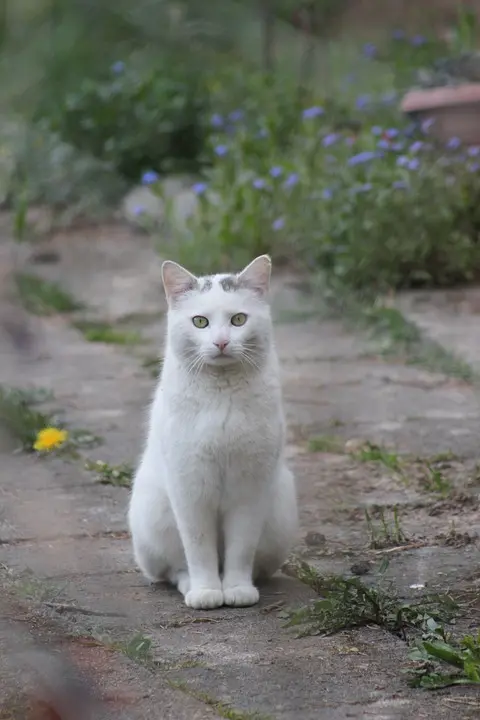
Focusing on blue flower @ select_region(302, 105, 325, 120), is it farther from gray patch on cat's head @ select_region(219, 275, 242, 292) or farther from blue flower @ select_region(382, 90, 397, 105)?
gray patch on cat's head @ select_region(219, 275, 242, 292)

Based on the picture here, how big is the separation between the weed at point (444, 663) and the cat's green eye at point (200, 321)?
3.00 feet

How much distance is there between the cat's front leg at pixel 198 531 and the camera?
2.64 metres

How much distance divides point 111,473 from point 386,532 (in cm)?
104

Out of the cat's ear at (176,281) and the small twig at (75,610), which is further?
the cat's ear at (176,281)

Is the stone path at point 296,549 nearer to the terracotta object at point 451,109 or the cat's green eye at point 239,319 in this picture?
the cat's green eye at point 239,319

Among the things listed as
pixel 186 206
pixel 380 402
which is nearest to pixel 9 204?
pixel 186 206

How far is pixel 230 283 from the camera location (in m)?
2.80

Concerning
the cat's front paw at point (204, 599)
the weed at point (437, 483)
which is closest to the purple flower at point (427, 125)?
the weed at point (437, 483)

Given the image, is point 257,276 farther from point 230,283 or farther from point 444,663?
point 444,663

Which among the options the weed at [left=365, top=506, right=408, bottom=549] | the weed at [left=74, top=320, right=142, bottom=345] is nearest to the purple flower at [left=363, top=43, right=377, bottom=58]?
the weed at [left=365, top=506, right=408, bottom=549]

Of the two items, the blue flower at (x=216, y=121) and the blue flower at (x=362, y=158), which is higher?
the blue flower at (x=216, y=121)

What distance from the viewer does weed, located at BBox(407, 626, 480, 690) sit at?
208cm

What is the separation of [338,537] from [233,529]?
576 millimetres

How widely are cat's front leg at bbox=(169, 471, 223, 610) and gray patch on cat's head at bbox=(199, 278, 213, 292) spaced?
0.46m
